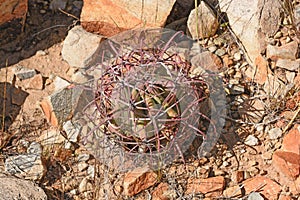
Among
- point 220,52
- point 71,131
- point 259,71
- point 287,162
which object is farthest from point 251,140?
point 71,131

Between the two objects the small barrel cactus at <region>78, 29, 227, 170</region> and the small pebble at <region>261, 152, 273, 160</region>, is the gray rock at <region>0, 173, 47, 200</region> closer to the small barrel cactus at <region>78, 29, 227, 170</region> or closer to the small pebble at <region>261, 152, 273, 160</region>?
the small barrel cactus at <region>78, 29, 227, 170</region>

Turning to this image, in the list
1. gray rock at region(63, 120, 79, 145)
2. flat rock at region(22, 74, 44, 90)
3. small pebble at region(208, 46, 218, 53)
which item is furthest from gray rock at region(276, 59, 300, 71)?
flat rock at region(22, 74, 44, 90)

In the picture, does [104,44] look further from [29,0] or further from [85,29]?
[29,0]

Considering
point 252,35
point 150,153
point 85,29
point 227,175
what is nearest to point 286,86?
point 252,35

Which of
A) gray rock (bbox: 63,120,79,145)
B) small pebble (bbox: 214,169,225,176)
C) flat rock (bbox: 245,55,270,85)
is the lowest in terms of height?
small pebble (bbox: 214,169,225,176)

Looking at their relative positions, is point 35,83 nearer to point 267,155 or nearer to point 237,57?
point 237,57

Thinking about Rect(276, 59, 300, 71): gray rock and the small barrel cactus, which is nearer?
the small barrel cactus

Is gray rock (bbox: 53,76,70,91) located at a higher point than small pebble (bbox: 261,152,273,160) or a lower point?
→ higher
